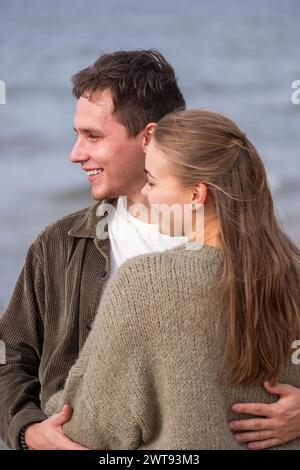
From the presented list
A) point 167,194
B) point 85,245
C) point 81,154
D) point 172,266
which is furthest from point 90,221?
point 172,266

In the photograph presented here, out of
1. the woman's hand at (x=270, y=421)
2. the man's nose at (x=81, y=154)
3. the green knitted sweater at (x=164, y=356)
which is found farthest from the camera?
the man's nose at (x=81, y=154)

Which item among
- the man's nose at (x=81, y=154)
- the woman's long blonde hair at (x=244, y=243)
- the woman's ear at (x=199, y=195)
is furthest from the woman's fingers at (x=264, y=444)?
the man's nose at (x=81, y=154)

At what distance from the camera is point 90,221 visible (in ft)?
7.73

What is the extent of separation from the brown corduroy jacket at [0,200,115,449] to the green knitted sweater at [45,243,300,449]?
1.67ft

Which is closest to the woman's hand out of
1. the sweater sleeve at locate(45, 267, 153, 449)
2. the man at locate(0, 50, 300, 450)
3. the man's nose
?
the sweater sleeve at locate(45, 267, 153, 449)

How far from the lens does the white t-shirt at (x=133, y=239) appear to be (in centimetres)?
233

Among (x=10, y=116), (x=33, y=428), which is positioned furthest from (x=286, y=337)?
(x=10, y=116)

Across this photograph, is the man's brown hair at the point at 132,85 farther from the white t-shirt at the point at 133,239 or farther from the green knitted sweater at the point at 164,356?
the green knitted sweater at the point at 164,356

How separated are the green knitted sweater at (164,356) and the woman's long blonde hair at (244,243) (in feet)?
0.12

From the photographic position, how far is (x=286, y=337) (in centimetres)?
178

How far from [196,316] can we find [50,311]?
2.39 feet

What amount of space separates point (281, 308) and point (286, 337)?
2.3 inches

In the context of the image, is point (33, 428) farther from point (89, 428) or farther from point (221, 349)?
point (221, 349)
